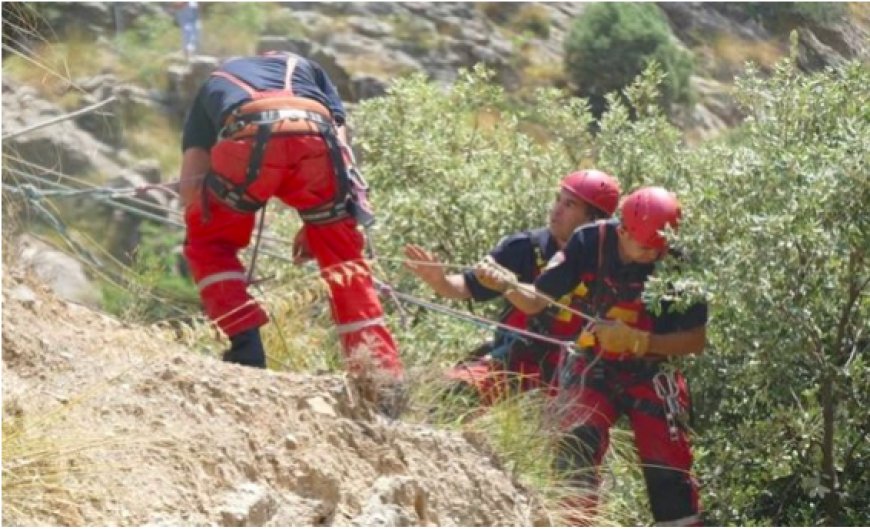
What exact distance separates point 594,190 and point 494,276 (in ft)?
2.52

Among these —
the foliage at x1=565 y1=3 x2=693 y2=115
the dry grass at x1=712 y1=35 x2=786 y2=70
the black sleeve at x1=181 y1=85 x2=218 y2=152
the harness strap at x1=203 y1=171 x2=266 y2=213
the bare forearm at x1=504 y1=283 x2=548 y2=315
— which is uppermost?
the black sleeve at x1=181 y1=85 x2=218 y2=152

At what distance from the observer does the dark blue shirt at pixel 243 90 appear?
724 centimetres

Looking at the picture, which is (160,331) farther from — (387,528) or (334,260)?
(387,528)

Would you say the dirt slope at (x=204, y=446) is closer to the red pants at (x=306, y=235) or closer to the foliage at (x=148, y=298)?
the red pants at (x=306, y=235)

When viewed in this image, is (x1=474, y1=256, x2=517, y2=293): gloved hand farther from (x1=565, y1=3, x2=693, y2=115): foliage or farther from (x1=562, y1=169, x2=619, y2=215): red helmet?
(x1=565, y1=3, x2=693, y2=115): foliage

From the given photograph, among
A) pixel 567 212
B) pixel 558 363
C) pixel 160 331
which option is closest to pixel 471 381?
pixel 558 363

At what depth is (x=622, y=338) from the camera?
7.57m

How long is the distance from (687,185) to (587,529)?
2469mm

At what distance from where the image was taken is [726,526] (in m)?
7.68

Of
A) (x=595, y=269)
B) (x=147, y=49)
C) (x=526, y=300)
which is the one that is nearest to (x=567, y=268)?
(x=595, y=269)

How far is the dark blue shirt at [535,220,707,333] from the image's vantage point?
25.3ft

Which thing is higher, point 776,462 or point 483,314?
point 776,462

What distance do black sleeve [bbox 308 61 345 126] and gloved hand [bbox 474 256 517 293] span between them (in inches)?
37.4

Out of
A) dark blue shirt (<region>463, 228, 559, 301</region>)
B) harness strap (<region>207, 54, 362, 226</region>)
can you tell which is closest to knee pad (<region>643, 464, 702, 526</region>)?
dark blue shirt (<region>463, 228, 559, 301</region>)
